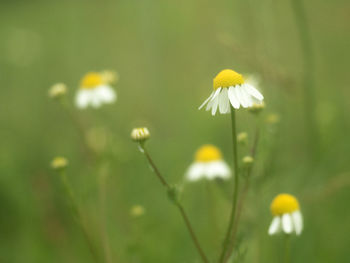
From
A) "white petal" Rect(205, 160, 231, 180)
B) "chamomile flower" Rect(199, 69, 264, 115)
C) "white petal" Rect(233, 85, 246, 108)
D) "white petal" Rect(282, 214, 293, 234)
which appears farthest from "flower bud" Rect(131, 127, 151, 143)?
"white petal" Rect(205, 160, 231, 180)

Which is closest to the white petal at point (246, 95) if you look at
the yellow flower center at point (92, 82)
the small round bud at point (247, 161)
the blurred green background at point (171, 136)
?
the small round bud at point (247, 161)

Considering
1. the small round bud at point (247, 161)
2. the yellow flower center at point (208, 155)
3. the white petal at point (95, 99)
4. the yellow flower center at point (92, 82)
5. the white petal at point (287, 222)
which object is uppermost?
the yellow flower center at point (92, 82)

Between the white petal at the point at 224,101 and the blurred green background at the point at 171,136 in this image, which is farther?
the blurred green background at the point at 171,136

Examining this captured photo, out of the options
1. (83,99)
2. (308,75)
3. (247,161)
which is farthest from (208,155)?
(247,161)

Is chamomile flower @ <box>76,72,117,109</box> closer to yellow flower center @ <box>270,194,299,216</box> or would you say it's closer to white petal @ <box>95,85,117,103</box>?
white petal @ <box>95,85,117,103</box>

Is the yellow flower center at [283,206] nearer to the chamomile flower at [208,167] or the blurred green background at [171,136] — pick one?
the blurred green background at [171,136]

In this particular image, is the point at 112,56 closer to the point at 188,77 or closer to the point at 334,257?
the point at 188,77

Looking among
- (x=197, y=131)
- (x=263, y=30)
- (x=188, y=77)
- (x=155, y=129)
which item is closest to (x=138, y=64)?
Answer: (x=188, y=77)

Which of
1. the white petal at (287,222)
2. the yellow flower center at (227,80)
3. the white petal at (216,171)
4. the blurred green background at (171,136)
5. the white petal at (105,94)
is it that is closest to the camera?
the yellow flower center at (227,80)

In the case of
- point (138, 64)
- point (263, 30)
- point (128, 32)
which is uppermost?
point (128, 32)
